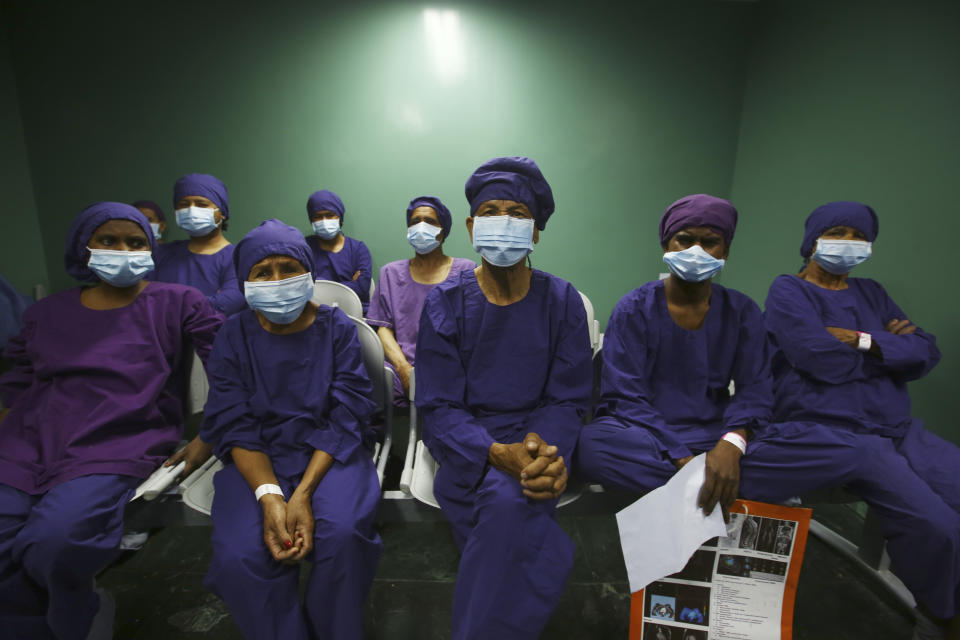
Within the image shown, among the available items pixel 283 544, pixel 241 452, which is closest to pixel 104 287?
pixel 241 452

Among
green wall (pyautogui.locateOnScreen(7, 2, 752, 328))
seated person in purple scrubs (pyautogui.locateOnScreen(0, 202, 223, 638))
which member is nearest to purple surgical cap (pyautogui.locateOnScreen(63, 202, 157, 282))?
seated person in purple scrubs (pyautogui.locateOnScreen(0, 202, 223, 638))

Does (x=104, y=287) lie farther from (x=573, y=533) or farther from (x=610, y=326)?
(x=573, y=533)

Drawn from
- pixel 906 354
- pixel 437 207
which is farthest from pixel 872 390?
pixel 437 207

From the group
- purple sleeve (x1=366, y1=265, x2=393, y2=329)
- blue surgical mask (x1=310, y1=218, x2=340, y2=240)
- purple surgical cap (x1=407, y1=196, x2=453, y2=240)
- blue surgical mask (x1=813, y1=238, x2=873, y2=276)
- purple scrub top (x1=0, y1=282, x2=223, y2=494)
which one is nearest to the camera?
purple scrub top (x1=0, y1=282, x2=223, y2=494)

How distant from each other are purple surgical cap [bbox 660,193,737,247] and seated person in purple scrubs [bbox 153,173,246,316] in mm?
2328

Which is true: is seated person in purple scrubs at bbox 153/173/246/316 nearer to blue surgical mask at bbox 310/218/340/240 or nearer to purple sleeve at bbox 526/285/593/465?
blue surgical mask at bbox 310/218/340/240

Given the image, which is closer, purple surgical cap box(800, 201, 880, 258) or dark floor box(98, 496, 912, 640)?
dark floor box(98, 496, 912, 640)

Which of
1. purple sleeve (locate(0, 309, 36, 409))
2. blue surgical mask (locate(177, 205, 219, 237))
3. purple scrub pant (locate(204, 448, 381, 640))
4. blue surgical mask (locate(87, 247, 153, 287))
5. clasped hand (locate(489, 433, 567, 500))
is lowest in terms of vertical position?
purple scrub pant (locate(204, 448, 381, 640))

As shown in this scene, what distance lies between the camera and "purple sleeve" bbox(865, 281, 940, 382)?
1720mm

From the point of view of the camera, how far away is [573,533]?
2.22 m

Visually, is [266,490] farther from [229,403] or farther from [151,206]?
[151,206]

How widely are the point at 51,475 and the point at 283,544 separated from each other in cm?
87

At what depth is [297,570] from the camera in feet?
4.25

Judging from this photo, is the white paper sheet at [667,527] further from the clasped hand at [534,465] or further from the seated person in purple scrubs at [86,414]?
the seated person in purple scrubs at [86,414]
